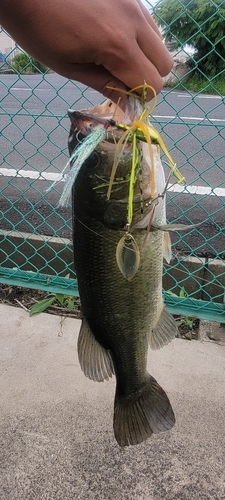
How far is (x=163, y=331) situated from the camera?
1.49 metres

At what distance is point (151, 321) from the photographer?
55.2 inches

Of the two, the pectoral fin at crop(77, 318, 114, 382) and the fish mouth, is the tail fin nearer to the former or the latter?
the pectoral fin at crop(77, 318, 114, 382)

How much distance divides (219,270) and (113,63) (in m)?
1.94

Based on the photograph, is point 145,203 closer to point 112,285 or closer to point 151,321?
point 112,285

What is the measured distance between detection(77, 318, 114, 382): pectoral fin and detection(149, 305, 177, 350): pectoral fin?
169mm

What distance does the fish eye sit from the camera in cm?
108

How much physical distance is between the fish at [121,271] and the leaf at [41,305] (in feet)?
4.52

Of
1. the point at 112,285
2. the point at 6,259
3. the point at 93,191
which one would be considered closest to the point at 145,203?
the point at 93,191

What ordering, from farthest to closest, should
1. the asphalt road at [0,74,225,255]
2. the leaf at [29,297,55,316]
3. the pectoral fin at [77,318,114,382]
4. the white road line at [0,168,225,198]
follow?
1. the white road line at [0,168,225,198]
2. the asphalt road at [0,74,225,255]
3. the leaf at [29,297,55,316]
4. the pectoral fin at [77,318,114,382]

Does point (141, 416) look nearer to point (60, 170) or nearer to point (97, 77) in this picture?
point (97, 77)

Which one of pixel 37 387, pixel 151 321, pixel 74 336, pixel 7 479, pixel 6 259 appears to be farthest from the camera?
pixel 6 259

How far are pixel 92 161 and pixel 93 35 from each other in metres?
0.30

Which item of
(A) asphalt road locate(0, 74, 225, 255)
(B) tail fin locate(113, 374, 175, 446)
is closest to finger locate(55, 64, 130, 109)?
(B) tail fin locate(113, 374, 175, 446)

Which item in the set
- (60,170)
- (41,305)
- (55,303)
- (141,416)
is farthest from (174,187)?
(141,416)
